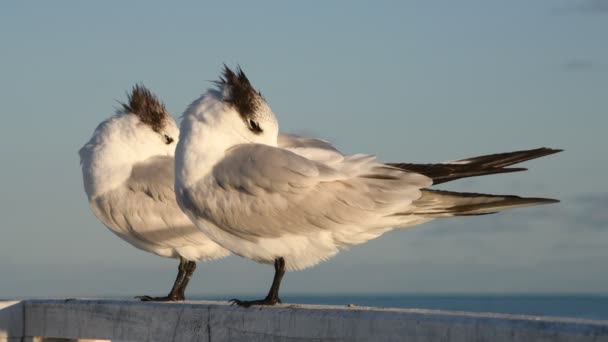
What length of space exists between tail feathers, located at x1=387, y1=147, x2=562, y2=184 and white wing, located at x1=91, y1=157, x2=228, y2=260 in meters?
2.85

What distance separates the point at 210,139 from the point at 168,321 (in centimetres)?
136

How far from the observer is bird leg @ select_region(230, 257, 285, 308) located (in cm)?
826

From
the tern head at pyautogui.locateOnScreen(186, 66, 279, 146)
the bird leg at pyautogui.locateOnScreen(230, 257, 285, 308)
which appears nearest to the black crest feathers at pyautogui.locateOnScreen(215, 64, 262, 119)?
the tern head at pyautogui.locateOnScreen(186, 66, 279, 146)

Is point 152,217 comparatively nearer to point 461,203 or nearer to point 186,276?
point 186,276

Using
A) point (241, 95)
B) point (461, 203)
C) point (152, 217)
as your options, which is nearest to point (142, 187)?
point (152, 217)

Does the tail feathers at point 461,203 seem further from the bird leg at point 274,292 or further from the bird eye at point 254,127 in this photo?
the bird eye at point 254,127

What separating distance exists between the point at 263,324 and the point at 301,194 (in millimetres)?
1283

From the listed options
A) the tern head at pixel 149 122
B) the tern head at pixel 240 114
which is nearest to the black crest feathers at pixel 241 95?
the tern head at pixel 240 114

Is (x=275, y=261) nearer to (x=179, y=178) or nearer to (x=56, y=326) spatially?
→ (x=179, y=178)

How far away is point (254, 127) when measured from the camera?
9.15 m

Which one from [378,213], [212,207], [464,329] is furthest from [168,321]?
[464,329]

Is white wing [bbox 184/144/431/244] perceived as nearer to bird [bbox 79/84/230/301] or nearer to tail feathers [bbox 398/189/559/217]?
tail feathers [bbox 398/189/559/217]

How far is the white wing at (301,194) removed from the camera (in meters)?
8.48

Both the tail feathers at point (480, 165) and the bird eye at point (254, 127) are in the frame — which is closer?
the tail feathers at point (480, 165)
